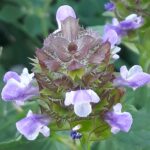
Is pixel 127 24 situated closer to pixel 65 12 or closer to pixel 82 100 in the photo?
pixel 65 12

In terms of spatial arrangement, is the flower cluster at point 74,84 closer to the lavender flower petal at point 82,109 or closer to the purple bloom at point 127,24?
the lavender flower petal at point 82,109

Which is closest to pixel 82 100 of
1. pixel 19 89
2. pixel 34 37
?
pixel 19 89

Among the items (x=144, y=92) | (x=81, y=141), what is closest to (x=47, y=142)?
(x=81, y=141)

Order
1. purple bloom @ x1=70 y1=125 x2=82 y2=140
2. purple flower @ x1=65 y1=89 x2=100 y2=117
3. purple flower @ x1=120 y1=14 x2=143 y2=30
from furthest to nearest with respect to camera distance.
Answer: purple flower @ x1=120 y1=14 x2=143 y2=30
purple bloom @ x1=70 y1=125 x2=82 y2=140
purple flower @ x1=65 y1=89 x2=100 y2=117

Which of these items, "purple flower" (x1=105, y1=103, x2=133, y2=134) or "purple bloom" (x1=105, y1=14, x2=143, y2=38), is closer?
"purple flower" (x1=105, y1=103, x2=133, y2=134)

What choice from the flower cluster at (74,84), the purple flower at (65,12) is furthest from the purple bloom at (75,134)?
the purple flower at (65,12)

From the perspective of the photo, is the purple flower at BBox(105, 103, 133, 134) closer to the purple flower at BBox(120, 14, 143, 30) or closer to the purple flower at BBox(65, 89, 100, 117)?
the purple flower at BBox(65, 89, 100, 117)

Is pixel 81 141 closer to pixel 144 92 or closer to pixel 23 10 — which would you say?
pixel 144 92

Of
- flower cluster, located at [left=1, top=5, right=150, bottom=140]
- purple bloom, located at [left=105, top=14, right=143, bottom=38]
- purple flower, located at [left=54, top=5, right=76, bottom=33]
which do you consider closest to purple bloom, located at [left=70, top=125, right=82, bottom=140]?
flower cluster, located at [left=1, top=5, right=150, bottom=140]
